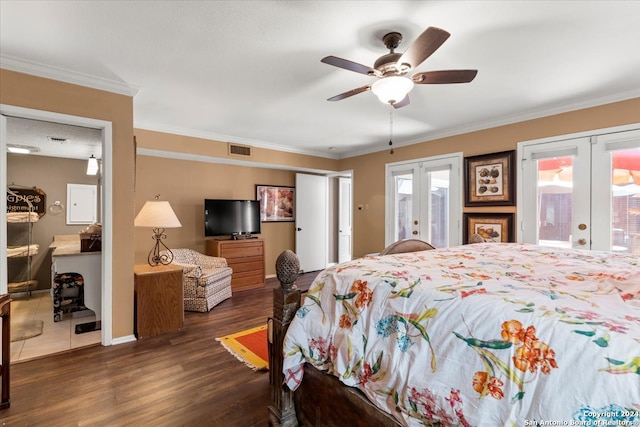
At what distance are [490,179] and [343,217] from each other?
356 cm

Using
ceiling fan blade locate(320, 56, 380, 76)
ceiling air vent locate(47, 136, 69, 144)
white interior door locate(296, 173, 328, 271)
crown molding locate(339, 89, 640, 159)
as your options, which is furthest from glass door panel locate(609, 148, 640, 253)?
ceiling air vent locate(47, 136, 69, 144)

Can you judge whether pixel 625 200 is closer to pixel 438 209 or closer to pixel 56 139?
pixel 438 209

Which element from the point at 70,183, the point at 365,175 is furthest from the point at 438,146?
the point at 70,183

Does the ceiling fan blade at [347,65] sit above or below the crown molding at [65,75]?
below

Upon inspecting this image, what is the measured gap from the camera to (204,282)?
12.3 ft

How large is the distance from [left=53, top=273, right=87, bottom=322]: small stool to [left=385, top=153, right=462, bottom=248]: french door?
453 centimetres

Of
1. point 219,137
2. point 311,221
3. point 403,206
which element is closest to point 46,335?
point 219,137

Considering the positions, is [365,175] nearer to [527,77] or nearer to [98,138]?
[527,77]

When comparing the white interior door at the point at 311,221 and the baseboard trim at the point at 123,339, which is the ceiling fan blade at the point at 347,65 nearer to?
the baseboard trim at the point at 123,339

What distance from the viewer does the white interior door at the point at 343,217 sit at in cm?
699

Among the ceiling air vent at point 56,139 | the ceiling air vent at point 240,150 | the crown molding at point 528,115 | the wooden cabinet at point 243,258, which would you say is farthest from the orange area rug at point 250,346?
the crown molding at point 528,115

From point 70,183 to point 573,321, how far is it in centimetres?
608

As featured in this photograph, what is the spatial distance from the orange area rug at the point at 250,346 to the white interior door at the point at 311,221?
2.91 m

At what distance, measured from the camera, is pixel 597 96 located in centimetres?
312
